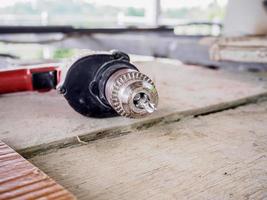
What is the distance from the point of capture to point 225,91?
36.3 inches

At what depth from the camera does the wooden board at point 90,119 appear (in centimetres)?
55

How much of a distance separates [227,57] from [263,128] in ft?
2.21

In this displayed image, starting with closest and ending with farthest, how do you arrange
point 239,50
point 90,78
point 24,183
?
point 24,183 → point 90,78 → point 239,50

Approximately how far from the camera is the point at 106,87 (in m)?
0.56

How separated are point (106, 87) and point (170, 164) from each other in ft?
0.62

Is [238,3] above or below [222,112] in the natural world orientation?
above

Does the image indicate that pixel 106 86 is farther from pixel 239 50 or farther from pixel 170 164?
pixel 239 50

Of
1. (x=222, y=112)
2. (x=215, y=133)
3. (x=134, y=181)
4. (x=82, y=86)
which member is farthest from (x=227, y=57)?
(x=134, y=181)

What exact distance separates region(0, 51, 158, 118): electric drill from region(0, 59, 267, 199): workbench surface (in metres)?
0.04

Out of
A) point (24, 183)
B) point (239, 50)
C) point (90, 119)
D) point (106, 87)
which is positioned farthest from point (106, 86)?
point (239, 50)

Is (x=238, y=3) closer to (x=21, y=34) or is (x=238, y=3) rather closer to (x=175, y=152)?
(x=21, y=34)

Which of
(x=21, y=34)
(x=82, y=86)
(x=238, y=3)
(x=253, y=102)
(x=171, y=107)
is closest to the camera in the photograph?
(x=82, y=86)

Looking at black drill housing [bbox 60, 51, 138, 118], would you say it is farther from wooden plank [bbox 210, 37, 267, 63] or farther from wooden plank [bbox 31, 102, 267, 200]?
wooden plank [bbox 210, 37, 267, 63]

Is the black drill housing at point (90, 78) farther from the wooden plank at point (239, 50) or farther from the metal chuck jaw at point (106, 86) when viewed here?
the wooden plank at point (239, 50)
